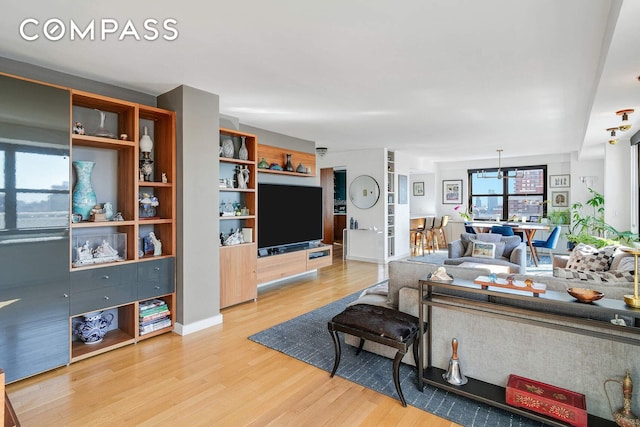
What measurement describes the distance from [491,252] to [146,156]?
4.96 meters

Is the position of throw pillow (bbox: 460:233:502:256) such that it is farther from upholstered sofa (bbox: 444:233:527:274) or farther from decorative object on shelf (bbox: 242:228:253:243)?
decorative object on shelf (bbox: 242:228:253:243)

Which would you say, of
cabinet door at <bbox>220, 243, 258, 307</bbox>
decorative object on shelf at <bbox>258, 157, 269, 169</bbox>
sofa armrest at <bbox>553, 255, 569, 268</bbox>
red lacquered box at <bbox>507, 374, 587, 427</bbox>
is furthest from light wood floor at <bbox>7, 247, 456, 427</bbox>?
sofa armrest at <bbox>553, 255, 569, 268</bbox>

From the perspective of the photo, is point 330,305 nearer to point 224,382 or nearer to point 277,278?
point 277,278

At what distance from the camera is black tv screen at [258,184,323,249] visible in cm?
464

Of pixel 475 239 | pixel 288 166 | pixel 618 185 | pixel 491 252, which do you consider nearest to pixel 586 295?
pixel 491 252

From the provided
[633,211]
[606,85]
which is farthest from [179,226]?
[633,211]

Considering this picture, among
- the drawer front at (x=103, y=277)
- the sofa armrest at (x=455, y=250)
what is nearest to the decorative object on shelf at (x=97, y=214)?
the drawer front at (x=103, y=277)

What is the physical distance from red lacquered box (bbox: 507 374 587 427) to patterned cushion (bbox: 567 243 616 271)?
1905 millimetres

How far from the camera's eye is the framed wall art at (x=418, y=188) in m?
9.80

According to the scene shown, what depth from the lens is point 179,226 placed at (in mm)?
3270

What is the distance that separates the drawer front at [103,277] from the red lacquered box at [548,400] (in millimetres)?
3082

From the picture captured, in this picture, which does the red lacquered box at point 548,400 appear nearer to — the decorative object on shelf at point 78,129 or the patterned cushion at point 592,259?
the patterned cushion at point 592,259

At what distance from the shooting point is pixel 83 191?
2.89 m

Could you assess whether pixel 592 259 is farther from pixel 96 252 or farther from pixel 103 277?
pixel 96 252
